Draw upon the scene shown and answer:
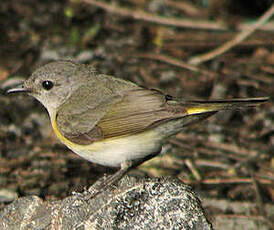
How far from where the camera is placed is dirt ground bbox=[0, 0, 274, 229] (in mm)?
5617

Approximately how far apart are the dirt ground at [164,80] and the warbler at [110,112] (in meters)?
0.74

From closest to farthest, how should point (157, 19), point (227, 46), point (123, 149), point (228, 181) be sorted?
point (123, 149) < point (228, 181) < point (227, 46) < point (157, 19)

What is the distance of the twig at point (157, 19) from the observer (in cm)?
755

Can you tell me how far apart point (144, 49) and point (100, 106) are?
301 cm

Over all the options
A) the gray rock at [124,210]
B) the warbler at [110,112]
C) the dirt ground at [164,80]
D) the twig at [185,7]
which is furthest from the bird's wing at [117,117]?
the twig at [185,7]

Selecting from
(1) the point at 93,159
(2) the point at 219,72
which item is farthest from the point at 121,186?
(2) the point at 219,72

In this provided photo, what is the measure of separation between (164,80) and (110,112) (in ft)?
8.30

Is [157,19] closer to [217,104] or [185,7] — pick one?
[185,7]

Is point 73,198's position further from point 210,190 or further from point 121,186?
point 210,190

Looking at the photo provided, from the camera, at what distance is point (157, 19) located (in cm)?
764

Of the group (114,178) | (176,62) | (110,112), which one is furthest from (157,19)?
(114,178)

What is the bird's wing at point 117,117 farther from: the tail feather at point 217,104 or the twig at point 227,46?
the twig at point 227,46

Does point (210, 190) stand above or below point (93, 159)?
below

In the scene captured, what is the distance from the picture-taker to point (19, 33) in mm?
7871
